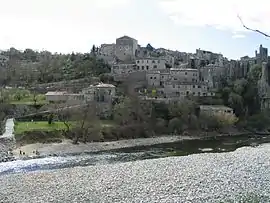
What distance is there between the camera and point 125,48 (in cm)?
9006

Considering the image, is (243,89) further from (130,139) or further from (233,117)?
(130,139)

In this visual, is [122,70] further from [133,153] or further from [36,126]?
[133,153]

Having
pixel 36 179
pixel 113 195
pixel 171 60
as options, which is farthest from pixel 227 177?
pixel 171 60

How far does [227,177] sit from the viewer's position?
27.5m

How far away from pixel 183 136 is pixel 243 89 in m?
19.7

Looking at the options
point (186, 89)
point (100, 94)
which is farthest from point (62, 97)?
point (186, 89)

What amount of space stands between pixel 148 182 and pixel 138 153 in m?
15.0

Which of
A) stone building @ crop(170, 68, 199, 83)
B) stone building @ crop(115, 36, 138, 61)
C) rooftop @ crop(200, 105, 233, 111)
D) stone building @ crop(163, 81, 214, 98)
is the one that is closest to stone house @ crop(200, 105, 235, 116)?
rooftop @ crop(200, 105, 233, 111)

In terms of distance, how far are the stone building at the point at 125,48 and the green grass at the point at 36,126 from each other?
3927 cm

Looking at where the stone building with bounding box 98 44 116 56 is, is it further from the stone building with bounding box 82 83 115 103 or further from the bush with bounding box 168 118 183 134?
the bush with bounding box 168 118 183 134

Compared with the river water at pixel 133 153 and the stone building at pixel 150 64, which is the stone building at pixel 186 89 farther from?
the river water at pixel 133 153

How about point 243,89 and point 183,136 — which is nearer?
point 183,136

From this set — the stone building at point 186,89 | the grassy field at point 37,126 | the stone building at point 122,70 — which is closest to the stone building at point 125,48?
the stone building at point 122,70

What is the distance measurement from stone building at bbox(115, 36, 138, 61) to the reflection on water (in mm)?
39844
